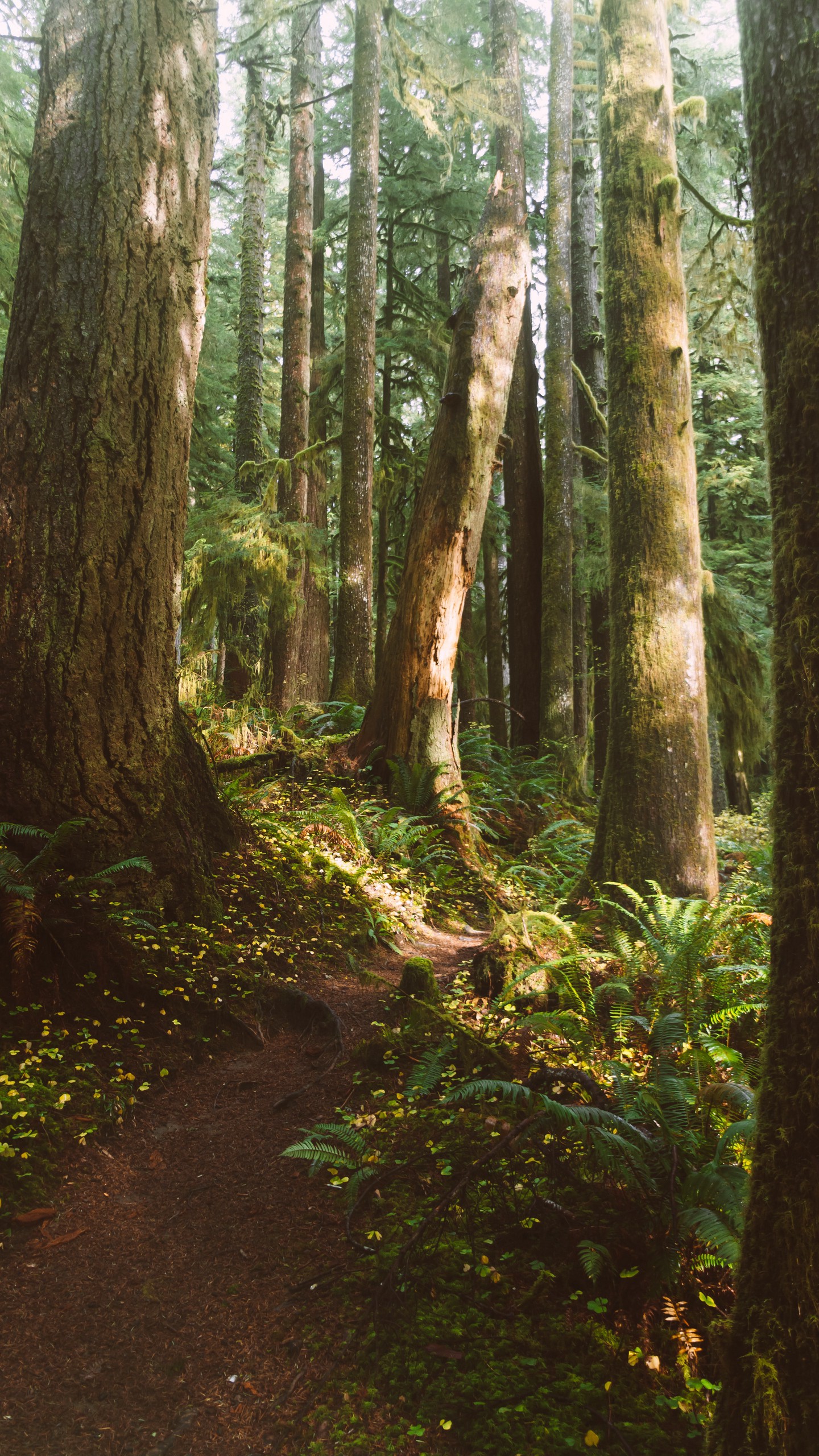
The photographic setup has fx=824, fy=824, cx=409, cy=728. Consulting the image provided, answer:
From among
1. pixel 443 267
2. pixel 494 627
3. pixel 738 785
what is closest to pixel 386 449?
pixel 494 627

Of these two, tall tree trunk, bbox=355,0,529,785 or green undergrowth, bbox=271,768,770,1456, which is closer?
green undergrowth, bbox=271,768,770,1456

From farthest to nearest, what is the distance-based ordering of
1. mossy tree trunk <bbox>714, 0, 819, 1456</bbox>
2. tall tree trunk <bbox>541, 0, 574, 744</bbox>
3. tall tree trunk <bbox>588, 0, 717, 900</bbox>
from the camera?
tall tree trunk <bbox>541, 0, 574, 744</bbox> < tall tree trunk <bbox>588, 0, 717, 900</bbox> < mossy tree trunk <bbox>714, 0, 819, 1456</bbox>

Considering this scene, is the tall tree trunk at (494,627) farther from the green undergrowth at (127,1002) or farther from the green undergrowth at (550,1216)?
the green undergrowth at (550,1216)

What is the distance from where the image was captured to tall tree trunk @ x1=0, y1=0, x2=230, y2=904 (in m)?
4.19

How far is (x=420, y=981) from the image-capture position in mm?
4418

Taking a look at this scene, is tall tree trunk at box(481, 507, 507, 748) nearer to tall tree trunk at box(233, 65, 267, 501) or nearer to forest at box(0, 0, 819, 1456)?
forest at box(0, 0, 819, 1456)

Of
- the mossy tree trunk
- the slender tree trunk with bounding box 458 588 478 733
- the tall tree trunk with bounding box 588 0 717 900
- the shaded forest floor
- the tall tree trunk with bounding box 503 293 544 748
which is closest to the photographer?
the mossy tree trunk

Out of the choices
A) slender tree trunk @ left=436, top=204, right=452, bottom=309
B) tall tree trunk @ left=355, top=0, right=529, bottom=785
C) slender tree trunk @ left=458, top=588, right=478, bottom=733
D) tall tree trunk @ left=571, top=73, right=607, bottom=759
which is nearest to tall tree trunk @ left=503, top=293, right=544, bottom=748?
slender tree trunk @ left=458, top=588, right=478, bottom=733

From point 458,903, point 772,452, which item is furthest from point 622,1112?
point 458,903

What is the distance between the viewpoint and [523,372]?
1348 cm

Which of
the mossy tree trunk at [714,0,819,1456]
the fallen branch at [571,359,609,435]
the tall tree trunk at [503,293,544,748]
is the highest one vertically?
the fallen branch at [571,359,609,435]

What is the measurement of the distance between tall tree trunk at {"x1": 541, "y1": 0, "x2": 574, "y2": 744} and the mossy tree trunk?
9810mm

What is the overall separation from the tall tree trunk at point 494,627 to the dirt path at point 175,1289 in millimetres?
11403

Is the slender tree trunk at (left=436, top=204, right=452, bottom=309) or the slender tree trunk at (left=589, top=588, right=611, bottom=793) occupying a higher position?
the slender tree trunk at (left=436, top=204, right=452, bottom=309)
